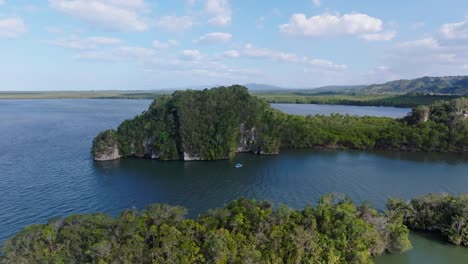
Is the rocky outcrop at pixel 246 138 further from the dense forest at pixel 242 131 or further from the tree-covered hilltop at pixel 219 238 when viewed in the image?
the tree-covered hilltop at pixel 219 238

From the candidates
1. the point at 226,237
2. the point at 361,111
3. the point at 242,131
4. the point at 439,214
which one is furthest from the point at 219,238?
the point at 361,111

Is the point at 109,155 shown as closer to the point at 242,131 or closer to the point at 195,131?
the point at 195,131

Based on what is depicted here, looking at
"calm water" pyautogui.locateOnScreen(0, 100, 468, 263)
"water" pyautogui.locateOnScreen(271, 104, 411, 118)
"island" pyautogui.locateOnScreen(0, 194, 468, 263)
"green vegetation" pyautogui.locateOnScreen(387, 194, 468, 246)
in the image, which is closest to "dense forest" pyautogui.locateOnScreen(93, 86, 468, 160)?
"calm water" pyautogui.locateOnScreen(0, 100, 468, 263)

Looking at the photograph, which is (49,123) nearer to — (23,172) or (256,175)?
(23,172)

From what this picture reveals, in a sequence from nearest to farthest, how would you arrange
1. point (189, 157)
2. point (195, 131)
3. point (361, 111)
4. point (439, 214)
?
point (439, 214)
point (189, 157)
point (195, 131)
point (361, 111)

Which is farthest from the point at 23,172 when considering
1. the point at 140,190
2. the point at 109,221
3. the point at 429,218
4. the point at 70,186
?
the point at 429,218
